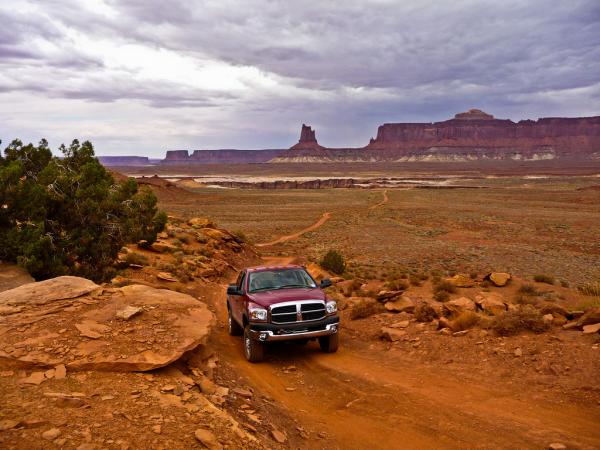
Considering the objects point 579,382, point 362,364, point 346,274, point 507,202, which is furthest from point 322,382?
point 507,202

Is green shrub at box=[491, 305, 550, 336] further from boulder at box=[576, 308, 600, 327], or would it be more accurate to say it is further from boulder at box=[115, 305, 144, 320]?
boulder at box=[115, 305, 144, 320]

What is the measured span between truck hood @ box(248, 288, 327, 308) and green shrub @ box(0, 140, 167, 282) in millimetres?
6703

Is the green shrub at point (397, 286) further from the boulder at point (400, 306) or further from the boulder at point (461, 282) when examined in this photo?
the boulder at point (400, 306)

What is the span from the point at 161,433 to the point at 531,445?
4.48 meters

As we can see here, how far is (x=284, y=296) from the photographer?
9289 mm

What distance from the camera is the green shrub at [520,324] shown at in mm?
9625

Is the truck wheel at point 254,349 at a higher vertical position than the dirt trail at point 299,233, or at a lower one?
higher

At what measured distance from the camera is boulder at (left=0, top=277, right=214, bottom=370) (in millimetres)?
6801

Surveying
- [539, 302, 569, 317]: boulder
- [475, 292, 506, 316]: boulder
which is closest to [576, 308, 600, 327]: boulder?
[539, 302, 569, 317]: boulder

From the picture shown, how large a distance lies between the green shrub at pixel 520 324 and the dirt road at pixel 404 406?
5.56ft

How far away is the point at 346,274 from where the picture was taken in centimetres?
2267

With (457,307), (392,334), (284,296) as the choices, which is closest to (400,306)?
(457,307)

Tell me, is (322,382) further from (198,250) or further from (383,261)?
(383,261)

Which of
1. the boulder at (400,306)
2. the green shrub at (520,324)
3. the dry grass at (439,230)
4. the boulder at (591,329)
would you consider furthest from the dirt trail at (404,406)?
the dry grass at (439,230)
